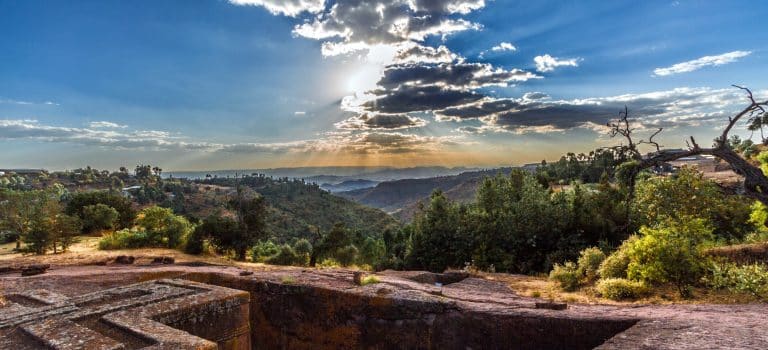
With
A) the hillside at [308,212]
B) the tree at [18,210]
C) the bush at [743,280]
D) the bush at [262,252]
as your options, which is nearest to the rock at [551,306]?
the bush at [743,280]

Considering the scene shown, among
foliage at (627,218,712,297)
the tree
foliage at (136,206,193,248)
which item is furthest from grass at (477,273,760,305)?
the tree

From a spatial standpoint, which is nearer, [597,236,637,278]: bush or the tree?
[597,236,637,278]: bush

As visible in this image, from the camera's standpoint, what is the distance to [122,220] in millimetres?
34531

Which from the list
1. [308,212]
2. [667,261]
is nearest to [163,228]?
[667,261]

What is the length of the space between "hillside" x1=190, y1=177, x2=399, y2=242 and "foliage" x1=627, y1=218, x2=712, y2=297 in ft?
193

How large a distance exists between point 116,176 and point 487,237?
122 m

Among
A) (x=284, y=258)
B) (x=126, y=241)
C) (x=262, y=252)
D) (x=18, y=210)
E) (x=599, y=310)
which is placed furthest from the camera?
(x=18, y=210)

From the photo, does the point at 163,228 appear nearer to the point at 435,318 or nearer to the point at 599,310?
the point at 435,318

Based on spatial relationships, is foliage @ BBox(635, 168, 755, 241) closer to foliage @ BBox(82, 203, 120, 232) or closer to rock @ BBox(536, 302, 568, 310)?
rock @ BBox(536, 302, 568, 310)

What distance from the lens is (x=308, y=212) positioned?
93.2 m

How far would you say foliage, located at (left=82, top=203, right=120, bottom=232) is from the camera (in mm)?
31922

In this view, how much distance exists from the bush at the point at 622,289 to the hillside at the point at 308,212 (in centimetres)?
5865

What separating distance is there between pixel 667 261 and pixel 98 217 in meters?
36.4

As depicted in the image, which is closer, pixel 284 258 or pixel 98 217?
pixel 284 258
